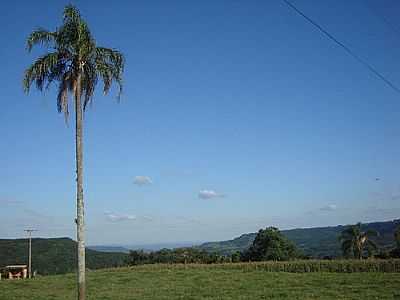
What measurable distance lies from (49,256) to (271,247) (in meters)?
57.9

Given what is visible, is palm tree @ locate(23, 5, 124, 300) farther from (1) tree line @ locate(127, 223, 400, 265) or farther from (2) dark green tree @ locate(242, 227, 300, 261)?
(2) dark green tree @ locate(242, 227, 300, 261)

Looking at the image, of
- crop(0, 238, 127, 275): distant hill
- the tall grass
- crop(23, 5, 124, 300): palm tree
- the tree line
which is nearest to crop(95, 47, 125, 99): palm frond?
crop(23, 5, 124, 300): palm tree

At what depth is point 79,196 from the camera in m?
19.4

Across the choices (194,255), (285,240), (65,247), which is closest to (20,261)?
(65,247)

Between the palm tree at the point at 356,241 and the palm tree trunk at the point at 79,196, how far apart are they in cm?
6767

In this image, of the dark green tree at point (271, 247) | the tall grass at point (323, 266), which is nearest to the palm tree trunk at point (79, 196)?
the tall grass at point (323, 266)

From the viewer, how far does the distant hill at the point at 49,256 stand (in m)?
110

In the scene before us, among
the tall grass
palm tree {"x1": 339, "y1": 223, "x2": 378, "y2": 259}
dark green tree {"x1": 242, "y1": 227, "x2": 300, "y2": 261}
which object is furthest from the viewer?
dark green tree {"x1": 242, "y1": 227, "x2": 300, "y2": 261}

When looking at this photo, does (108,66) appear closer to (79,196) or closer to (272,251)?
(79,196)

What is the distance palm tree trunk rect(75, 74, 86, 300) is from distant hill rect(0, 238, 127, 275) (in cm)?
8709

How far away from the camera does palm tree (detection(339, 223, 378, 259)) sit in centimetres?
7931

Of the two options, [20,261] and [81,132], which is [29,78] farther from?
[20,261]

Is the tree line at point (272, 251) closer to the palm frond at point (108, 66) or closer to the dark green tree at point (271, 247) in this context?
the dark green tree at point (271, 247)

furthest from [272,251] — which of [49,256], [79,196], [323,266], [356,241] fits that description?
[79,196]
